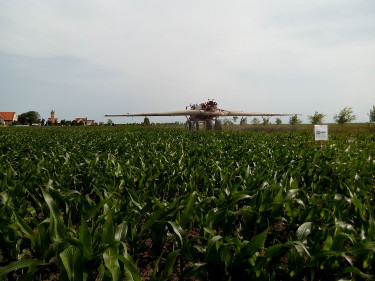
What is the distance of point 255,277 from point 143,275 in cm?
130

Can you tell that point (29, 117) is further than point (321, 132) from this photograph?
Yes

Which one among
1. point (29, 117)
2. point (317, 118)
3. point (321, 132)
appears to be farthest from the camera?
point (29, 117)

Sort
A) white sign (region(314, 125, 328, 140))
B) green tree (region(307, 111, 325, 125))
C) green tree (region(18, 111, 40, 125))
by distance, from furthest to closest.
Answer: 1. green tree (region(18, 111, 40, 125))
2. green tree (region(307, 111, 325, 125))
3. white sign (region(314, 125, 328, 140))

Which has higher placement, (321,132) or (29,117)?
(29,117)

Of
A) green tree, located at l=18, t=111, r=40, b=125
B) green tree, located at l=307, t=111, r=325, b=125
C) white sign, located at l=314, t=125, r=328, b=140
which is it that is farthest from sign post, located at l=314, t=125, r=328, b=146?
green tree, located at l=18, t=111, r=40, b=125

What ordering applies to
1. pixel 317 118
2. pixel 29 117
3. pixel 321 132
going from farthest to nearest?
pixel 29 117 < pixel 317 118 < pixel 321 132

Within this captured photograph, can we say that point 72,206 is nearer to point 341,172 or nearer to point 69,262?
point 69,262

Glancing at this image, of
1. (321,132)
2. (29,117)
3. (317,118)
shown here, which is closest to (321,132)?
(321,132)

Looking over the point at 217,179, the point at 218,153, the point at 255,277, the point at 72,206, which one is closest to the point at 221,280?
the point at 255,277

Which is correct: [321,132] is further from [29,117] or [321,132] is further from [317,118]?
[29,117]

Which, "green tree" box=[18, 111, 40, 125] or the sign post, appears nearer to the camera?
the sign post

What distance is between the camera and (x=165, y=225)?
257 centimetres

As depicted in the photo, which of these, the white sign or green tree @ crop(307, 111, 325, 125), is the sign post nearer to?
the white sign

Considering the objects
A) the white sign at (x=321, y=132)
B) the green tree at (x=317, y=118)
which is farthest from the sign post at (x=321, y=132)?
the green tree at (x=317, y=118)
